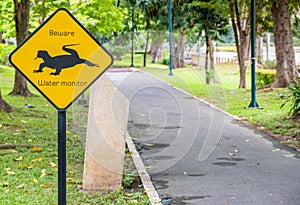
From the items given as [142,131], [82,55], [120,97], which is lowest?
[142,131]

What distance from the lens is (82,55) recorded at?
472 centimetres

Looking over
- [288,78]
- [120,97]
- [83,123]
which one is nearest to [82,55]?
[120,97]

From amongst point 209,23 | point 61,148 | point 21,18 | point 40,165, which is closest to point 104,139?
point 40,165

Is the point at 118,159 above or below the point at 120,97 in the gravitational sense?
below

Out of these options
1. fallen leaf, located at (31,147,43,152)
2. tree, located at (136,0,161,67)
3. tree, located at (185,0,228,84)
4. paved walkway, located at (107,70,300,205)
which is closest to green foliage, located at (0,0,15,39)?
tree, located at (185,0,228,84)

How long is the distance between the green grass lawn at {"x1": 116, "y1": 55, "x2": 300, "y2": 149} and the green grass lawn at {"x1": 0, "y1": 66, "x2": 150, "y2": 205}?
1782 mm

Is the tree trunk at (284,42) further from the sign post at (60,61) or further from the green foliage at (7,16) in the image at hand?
the sign post at (60,61)

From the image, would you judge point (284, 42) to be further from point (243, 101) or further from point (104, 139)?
point (104, 139)

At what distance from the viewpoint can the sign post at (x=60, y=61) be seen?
461 centimetres

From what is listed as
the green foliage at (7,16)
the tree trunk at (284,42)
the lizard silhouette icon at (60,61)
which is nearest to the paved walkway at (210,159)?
the lizard silhouette icon at (60,61)

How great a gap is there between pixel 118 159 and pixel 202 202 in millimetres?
1402

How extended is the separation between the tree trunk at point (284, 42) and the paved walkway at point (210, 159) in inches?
218

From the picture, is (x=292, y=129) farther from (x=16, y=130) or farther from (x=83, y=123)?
(x=16, y=130)

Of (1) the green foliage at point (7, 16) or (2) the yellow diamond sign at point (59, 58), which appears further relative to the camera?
(1) the green foliage at point (7, 16)
